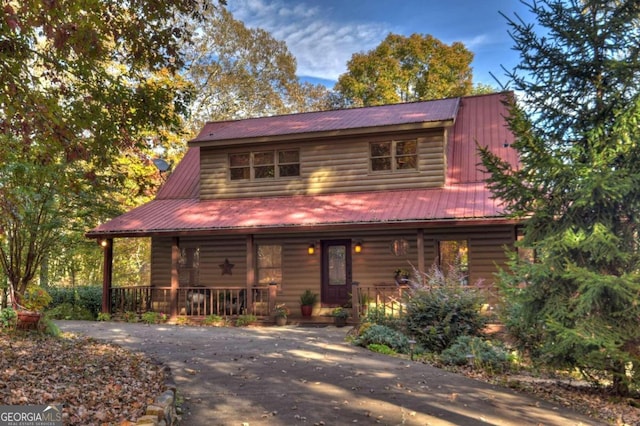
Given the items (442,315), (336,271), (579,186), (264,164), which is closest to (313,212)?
(336,271)

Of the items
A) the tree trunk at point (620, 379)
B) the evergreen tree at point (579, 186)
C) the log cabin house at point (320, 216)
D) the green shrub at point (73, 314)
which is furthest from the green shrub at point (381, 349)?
the green shrub at point (73, 314)

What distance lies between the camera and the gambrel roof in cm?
1311

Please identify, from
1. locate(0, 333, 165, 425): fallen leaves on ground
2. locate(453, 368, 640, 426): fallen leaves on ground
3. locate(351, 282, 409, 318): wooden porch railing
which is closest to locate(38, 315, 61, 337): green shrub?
locate(0, 333, 165, 425): fallen leaves on ground

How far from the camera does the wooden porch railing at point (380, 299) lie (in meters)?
11.2

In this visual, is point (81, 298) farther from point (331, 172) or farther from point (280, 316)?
point (331, 172)

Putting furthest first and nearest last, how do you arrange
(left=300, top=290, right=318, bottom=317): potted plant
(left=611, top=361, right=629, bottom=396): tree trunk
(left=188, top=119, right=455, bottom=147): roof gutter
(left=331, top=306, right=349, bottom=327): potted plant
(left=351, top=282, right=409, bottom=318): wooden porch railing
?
(left=300, top=290, right=318, bottom=317): potted plant < (left=188, top=119, right=455, bottom=147): roof gutter < (left=331, top=306, right=349, bottom=327): potted plant < (left=351, top=282, right=409, bottom=318): wooden porch railing < (left=611, top=361, right=629, bottom=396): tree trunk

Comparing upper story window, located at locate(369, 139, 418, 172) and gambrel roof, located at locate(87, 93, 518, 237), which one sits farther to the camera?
upper story window, located at locate(369, 139, 418, 172)

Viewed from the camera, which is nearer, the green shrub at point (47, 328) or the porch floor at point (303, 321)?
the green shrub at point (47, 328)

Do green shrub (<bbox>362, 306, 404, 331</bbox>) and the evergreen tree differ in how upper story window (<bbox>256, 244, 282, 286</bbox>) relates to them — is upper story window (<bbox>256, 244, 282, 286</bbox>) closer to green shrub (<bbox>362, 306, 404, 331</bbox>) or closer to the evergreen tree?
green shrub (<bbox>362, 306, 404, 331</bbox>)

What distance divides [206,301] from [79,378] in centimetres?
923

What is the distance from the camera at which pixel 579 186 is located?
6145mm

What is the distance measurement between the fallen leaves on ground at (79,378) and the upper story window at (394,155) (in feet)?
31.4

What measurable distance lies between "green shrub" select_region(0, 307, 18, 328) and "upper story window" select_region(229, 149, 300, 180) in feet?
28.1

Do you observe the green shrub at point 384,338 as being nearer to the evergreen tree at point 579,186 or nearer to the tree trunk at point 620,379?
the evergreen tree at point 579,186
